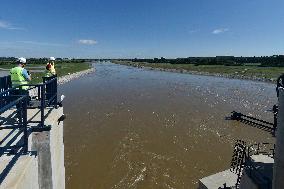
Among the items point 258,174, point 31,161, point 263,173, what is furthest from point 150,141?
point 31,161

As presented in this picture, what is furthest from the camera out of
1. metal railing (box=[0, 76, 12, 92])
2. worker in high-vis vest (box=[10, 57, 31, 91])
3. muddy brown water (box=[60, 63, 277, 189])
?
muddy brown water (box=[60, 63, 277, 189])

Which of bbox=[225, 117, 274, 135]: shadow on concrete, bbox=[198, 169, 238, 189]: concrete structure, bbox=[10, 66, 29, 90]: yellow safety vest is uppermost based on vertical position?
bbox=[10, 66, 29, 90]: yellow safety vest

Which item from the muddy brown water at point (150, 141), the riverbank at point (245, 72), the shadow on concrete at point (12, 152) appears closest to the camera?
the shadow on concrete at point (12, 152)

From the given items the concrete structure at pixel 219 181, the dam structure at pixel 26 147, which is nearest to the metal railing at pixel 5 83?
the dam structure at pixel 26 147

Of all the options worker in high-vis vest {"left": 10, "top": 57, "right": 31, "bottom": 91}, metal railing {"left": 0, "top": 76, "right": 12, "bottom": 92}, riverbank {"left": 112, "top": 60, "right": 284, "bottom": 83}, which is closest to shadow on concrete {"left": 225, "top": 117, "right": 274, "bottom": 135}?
worker in high-vis vest {"left": 10, "top": 57, "right": 31, "bottom": 91}

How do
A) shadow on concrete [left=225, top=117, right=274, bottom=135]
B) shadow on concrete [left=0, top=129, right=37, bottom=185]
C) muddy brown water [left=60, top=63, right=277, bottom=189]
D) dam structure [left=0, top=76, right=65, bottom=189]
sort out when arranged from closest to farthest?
dam structure [left=0, top=76, right=65, bottom=189] < shadow on concrete [left=0, top=129, right=37, bottom=185] < shadow on concrete [left=225, top=117, right=274, bottom=135] < muddy brown water [left=60, top=63, right=277, bottom=189]

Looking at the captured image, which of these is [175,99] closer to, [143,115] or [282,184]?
[143,115]

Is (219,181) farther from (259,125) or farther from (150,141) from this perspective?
(150,141)

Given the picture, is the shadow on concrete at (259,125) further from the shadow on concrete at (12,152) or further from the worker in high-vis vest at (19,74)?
the worker in high-vis vest at (19,74)

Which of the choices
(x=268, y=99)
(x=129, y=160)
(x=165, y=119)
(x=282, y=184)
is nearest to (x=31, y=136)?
(x=282, y=184)

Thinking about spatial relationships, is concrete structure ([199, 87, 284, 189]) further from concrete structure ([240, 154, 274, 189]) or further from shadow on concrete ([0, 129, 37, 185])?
shadow on concrete ([0, 129, 37, 185])

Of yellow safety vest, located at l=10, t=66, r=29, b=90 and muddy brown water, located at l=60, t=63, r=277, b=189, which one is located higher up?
yellow safety vest, located at l=10, t=66, r=29, b=90
